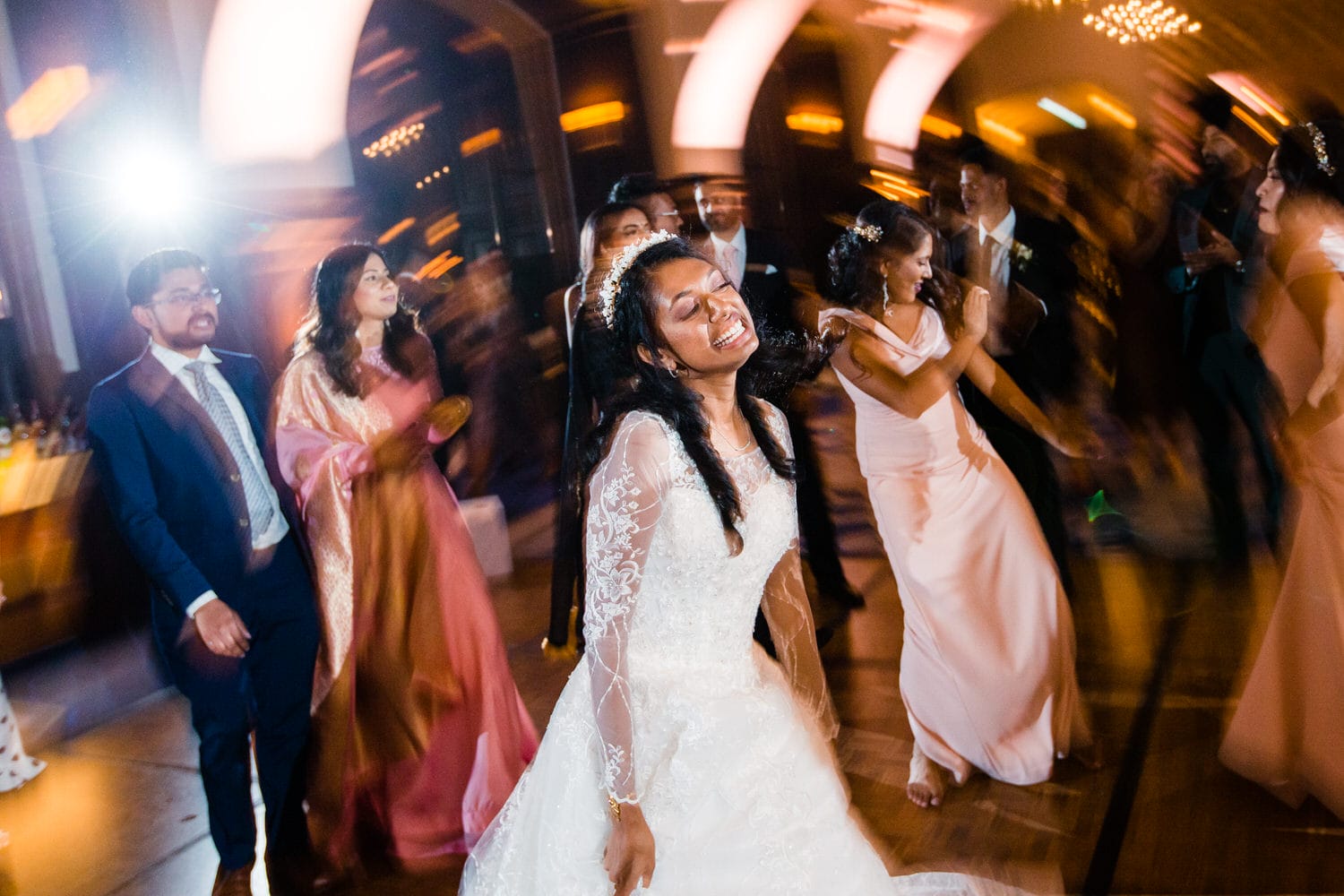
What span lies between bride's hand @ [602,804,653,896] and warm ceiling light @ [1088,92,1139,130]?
1.99 m

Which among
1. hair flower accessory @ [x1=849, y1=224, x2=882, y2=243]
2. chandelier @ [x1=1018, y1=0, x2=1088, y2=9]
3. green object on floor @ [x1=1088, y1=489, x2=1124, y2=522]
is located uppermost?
chandelier @ [x1=1018, y1=0, x2=1088, y2=9]

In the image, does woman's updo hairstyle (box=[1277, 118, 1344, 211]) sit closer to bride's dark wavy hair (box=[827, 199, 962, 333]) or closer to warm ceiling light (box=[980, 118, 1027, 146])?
warm ceiling light (box=[980, 118, 1027, 146])

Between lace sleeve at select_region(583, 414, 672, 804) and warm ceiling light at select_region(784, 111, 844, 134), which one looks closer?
lace sleeve at select_region(583, 414, 672, 804)

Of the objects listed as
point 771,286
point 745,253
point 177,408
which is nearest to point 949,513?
point 771,286

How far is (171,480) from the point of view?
1952mm

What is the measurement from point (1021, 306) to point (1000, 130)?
40 cm

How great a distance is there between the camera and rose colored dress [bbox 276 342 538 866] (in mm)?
2135

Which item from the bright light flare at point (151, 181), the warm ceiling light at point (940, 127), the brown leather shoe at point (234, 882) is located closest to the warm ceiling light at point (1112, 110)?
the warm ceiling light at point (940, 127)

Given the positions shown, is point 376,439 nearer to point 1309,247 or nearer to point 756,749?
point 756,749

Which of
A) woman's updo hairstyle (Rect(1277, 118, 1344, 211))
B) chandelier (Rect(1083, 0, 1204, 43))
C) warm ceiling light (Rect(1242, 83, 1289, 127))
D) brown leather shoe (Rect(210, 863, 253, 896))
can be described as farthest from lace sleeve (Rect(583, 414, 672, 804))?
warm ceiling light (Rect(1242, 83, 1289, 127))

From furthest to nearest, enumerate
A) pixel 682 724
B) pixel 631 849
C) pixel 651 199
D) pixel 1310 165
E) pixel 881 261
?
1. pixel 651 199
2. pixel 881 261
3. pixel 1310 165
4. pixel 682 724
5. pixel 631 849

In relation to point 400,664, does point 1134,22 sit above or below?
above

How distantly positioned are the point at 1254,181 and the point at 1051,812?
6.72 ft

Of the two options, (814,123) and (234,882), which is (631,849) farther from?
(814,123)
